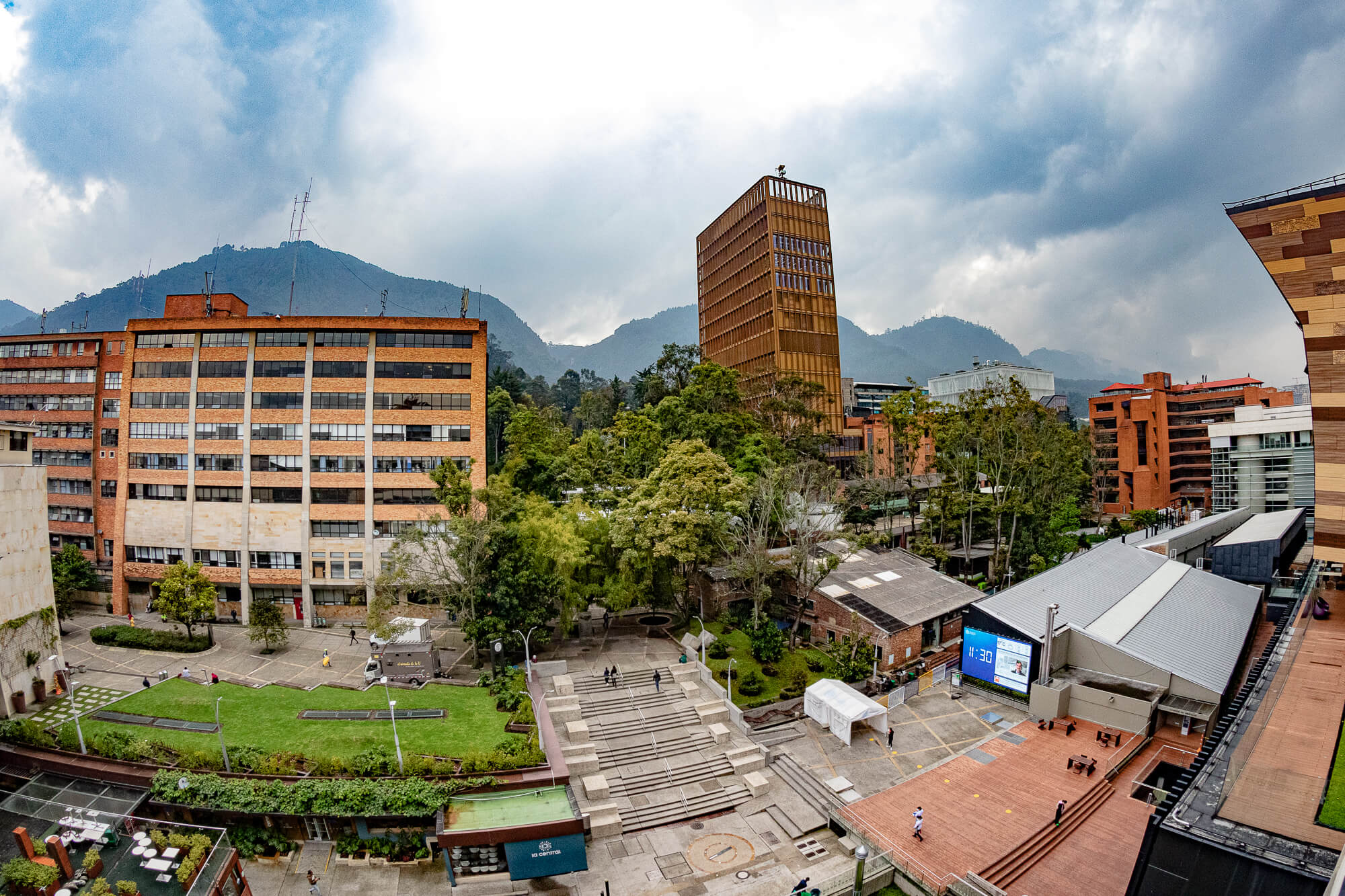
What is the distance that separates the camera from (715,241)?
334 feet

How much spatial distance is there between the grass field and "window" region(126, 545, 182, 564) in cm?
6486

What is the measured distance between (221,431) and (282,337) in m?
8.69

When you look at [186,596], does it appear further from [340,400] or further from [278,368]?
[278,368]

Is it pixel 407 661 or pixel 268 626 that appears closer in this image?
pixel 407 661

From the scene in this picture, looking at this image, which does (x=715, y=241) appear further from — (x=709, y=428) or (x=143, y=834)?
(x=143, y=834)

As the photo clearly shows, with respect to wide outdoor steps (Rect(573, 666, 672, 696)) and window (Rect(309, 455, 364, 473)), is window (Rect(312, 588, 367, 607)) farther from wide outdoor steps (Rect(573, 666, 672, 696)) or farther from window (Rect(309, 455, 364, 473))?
wide outdoor steps (Rect(573, 666, 672, 696))

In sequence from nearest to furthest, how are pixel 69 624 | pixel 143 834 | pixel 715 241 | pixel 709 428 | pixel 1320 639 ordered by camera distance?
pixel 143 834 < pixel 1320 639 < pixel 69 624 < pixel 709 428 < pixel 715 241

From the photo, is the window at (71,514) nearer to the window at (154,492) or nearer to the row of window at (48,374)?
the window at (154,492)

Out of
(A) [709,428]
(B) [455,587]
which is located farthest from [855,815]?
(A) [709,428]

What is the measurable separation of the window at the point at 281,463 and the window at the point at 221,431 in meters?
2.55

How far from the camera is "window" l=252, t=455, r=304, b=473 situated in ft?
160

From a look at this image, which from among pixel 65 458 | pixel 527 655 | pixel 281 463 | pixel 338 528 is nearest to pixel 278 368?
pixel 281 463

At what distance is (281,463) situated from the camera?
48.8 m

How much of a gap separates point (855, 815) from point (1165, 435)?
8966 cm
